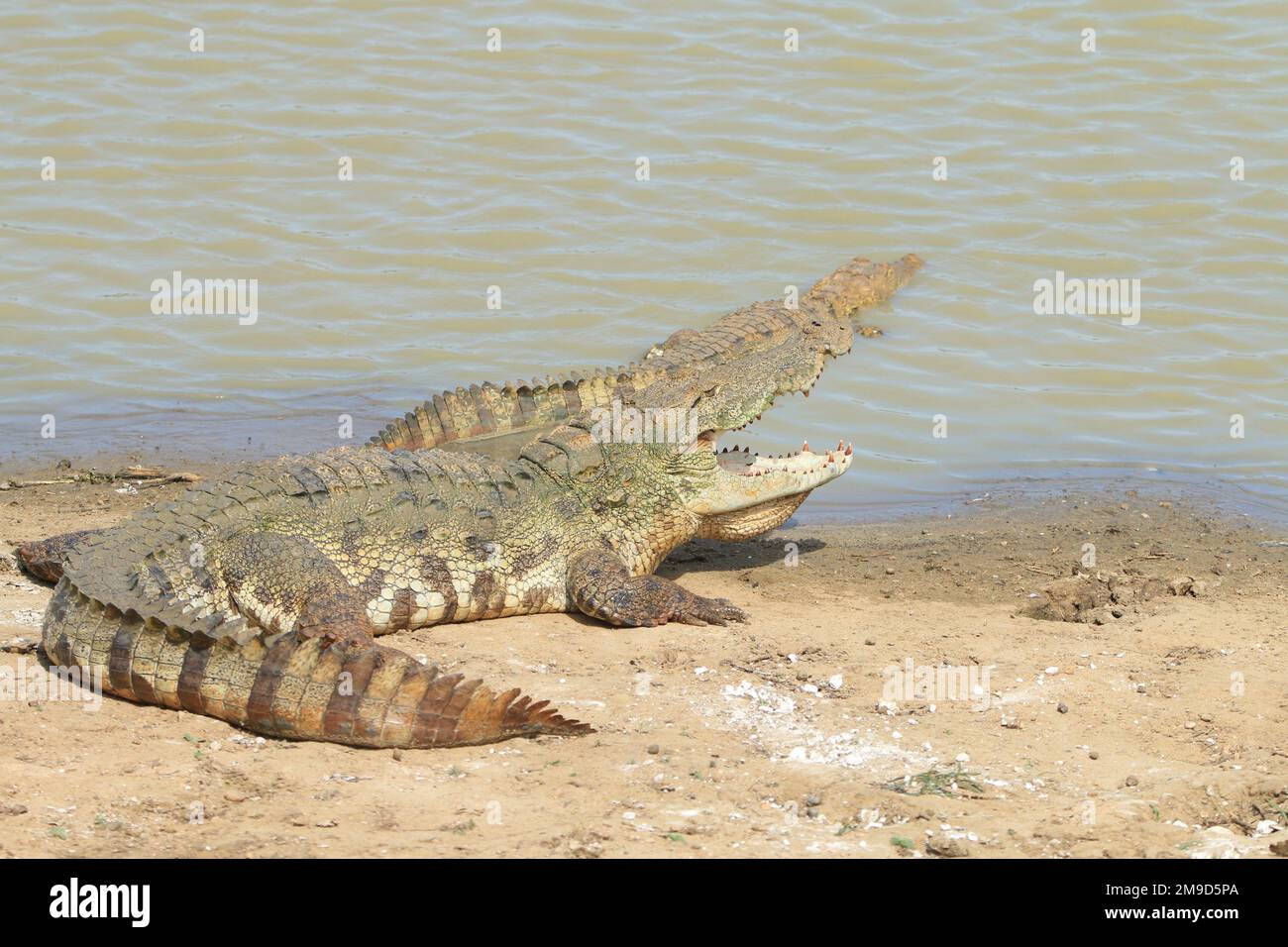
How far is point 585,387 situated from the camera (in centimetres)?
823

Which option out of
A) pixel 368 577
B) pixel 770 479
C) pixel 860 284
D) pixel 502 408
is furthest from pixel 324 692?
pixel 860 284

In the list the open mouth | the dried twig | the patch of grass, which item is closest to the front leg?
the open mouth

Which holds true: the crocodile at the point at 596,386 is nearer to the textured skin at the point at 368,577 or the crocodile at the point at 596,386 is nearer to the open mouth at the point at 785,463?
the open mouth at the point at 785,463

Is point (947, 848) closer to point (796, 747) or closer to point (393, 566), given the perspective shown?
point (796, 747)

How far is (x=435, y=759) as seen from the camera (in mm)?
4953

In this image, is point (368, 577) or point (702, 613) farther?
point (702, 613)

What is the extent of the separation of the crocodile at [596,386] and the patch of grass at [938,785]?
3160mm

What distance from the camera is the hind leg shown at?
658cm

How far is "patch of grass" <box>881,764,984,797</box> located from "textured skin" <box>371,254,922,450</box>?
3183 millimetres

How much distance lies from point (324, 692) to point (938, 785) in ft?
6.72

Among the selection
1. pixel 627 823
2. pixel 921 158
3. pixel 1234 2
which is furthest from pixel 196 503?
pixel 1234 2

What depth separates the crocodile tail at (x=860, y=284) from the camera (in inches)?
418

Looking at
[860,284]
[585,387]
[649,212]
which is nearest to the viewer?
[585,387]

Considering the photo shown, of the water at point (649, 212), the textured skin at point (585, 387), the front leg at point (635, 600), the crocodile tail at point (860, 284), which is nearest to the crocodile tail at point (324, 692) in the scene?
the front leg at point (635, 600)
